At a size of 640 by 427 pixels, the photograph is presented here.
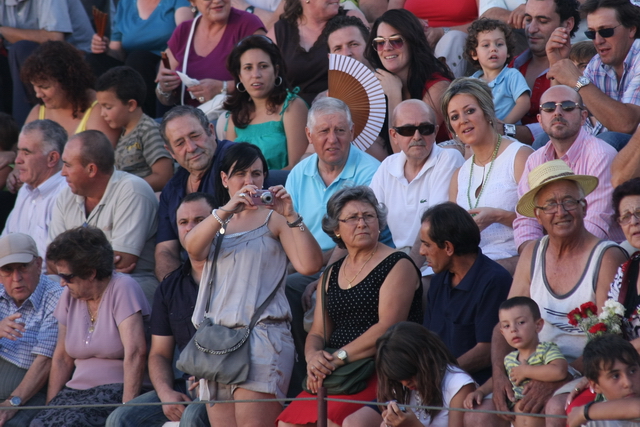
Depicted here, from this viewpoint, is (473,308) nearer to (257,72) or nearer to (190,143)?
(190,143)

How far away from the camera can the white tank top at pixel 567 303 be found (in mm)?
3941

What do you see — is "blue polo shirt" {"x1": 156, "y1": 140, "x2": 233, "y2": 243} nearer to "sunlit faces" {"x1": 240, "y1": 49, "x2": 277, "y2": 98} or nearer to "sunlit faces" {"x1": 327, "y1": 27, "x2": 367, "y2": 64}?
"sunlit faces" {"x1": 240, "y1": 49, "x2": 277, "y2": 98}

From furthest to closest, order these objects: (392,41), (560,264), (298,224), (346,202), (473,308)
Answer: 1. (392,41)
2. (346,202)
3. (298,224)
4. (473,308)
5. (560,264)

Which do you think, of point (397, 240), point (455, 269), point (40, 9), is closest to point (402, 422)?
point (455, 269)

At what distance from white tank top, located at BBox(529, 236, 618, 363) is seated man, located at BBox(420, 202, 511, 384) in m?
0.23

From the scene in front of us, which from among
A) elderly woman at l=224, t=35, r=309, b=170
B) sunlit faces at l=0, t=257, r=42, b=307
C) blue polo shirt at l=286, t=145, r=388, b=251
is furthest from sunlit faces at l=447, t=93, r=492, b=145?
sunlit faces at l=0, t=257, r=42, b=307

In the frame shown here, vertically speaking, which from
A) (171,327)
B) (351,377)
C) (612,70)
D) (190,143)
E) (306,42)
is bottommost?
(351,377)

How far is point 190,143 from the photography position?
223 inches

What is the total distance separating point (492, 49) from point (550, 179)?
2.38 metres

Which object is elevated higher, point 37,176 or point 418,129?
point 418,129

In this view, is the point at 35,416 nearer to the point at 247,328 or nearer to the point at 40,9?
the point at 247,328

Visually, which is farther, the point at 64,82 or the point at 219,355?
the point at 64,82

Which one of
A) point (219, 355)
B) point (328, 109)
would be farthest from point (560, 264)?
point (328, 109)

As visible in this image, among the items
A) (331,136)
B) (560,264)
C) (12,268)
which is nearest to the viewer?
(560,264)
